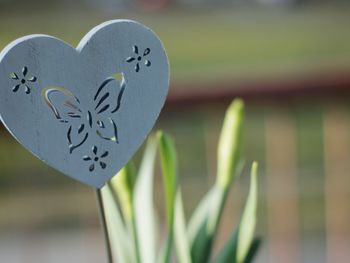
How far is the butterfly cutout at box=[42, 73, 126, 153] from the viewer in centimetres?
44

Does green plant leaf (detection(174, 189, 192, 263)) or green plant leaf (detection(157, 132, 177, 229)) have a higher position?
green plant leaf (detection(157, 132, 177, 229))

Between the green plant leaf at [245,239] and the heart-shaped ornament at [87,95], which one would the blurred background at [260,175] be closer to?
the green plant leaf at [245,239]

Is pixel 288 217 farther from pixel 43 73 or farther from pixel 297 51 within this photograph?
pixel 297 51

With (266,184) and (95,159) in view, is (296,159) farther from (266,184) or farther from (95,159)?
(95,159)

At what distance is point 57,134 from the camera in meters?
0.44

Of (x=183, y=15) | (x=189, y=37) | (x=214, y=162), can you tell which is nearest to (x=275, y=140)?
(x=214, y=162)

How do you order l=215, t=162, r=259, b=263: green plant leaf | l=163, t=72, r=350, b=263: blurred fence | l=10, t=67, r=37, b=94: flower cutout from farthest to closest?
l=163, t=72, r=350, b=263: blurred fence < l=215, t=162, r=259, b=263: green plant leaf < l=10, t=67, r=37, b=94: flower cutout

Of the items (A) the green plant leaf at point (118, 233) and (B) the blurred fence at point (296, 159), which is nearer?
(A) the green plant leaf at point (118, 233)

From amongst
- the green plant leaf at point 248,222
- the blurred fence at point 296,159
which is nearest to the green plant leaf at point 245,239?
the green plant leaf at point 248,222

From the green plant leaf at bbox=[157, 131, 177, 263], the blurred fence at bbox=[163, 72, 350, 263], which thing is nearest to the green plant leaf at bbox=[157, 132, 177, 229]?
the green plant leaf at bbox=[157, 131, 177, 263]

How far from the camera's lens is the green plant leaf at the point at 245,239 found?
0.52 metres

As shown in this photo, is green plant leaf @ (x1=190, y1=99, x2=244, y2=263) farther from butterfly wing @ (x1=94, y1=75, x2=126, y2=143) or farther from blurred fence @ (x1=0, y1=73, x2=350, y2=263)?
blurred fence @ (x1=0, y1=73, x2=350, y2=263)

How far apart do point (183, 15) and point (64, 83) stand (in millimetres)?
14475

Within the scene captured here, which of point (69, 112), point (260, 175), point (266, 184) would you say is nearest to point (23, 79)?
point (69, 112)
